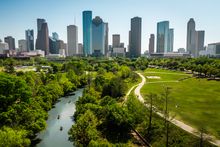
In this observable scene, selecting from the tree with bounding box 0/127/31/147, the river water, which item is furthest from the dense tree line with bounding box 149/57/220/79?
the tree with bounding box 0/127/31/147

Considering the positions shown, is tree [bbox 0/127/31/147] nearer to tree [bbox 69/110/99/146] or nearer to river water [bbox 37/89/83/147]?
river water [bbox 37/89/83/147]

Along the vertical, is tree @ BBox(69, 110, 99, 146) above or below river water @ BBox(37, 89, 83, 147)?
above

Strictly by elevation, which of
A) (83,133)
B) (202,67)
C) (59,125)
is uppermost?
(202,67)

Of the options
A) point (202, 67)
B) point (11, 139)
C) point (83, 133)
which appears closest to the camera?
point (11, 139)

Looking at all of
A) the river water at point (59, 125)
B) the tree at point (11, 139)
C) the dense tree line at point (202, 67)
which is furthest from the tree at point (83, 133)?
the dense tree line at point (202, 67)

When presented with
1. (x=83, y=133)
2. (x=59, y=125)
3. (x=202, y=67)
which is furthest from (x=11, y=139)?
(x=202, y=67)

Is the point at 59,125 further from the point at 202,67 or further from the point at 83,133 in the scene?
the point at 202,67

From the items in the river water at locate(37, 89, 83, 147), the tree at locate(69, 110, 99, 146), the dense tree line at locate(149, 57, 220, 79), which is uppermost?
the dense tree line at locate(149, 57, 220, 79)

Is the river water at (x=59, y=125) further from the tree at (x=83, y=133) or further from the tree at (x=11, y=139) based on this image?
the tree at (x=11, y=139)

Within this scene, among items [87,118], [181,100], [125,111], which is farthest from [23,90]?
[181,100]
